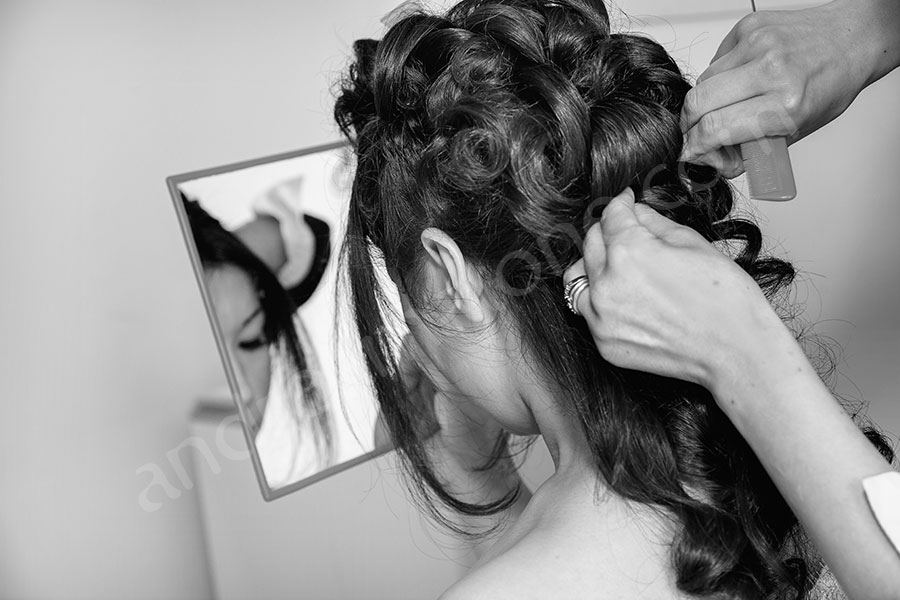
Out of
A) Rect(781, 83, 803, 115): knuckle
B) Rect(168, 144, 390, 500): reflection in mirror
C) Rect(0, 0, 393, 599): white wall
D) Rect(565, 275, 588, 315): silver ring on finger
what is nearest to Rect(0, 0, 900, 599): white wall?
Rect(0, 0, 393, 599): white wall

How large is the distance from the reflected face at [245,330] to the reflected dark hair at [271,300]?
0.01m

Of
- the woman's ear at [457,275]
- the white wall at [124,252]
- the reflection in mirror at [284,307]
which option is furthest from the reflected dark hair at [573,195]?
the white wall at [124,252]

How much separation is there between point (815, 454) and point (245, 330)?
1099 millimetres

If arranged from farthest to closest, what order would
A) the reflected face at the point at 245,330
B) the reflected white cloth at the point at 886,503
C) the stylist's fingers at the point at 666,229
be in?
the reflected face at the point at 245,330 < the stylist's fingers at the point at 666,229 < the reflected white cloth at the point at 886,503

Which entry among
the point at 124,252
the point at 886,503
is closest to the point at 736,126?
the point at 886,503

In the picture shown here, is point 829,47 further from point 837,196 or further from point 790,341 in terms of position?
point 837,196

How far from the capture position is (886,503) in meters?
0.62

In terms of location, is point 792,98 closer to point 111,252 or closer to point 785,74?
point 785,74

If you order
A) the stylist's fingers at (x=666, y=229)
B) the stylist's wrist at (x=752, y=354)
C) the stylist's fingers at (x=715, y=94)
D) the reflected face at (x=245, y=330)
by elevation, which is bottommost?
the reflected face at (x=245, y=330)

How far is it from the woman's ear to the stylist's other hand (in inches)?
9.7

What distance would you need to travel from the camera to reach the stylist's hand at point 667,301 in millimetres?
697

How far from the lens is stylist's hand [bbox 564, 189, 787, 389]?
0.70m

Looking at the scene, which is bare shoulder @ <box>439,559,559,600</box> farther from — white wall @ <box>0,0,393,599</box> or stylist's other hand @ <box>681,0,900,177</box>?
white wall @ <box>0,0,393,599</box>

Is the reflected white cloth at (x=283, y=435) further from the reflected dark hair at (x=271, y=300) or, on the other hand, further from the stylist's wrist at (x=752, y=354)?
the stylist's wrist at (x=752, y=354)
